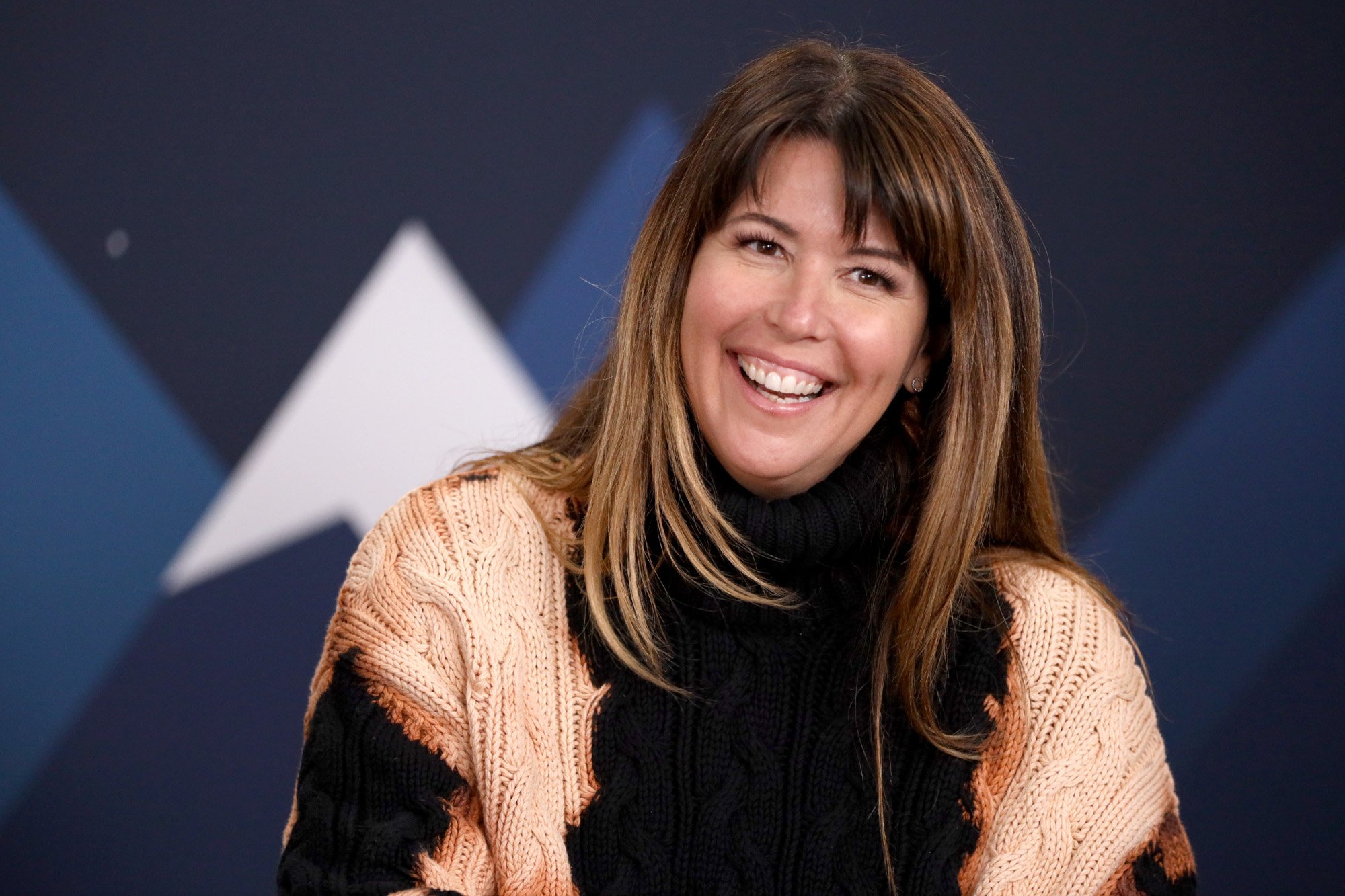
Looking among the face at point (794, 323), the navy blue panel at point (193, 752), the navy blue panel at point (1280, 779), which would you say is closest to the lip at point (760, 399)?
the face at point (794, 323)

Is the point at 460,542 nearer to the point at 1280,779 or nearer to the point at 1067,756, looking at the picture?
the point at 1067,756

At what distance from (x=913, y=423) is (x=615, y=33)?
3.52ft

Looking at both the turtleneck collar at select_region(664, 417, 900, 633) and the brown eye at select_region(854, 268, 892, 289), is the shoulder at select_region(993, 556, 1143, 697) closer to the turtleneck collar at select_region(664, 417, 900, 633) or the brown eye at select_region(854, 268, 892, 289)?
the turtleneck collar at select_region(664, 417, 900, 633)

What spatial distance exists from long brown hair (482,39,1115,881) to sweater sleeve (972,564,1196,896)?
0.19 ft

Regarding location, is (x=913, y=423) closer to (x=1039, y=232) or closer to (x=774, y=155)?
(x=774, y=155)

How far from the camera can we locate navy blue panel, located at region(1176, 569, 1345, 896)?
237 centimetres

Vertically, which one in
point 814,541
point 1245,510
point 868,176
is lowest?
point 1245,510

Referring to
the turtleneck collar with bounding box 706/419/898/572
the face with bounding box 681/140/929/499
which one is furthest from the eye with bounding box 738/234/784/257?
the turtleneck collar with bounding box 706/419/898/572

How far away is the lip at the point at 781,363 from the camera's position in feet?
4.19

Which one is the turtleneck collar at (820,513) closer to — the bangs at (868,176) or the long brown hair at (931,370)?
the long brown hair at (931,370)

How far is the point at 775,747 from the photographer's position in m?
1.30

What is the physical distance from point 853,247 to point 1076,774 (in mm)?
559

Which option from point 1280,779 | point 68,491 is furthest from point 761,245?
point 1280,779

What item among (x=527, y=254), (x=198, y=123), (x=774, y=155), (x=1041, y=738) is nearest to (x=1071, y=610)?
(x=1041, y=738)
